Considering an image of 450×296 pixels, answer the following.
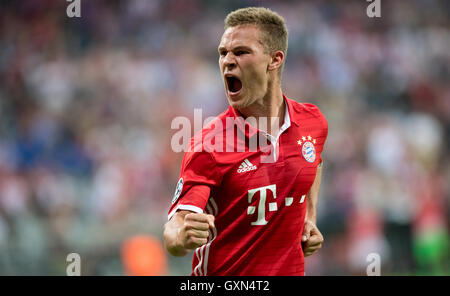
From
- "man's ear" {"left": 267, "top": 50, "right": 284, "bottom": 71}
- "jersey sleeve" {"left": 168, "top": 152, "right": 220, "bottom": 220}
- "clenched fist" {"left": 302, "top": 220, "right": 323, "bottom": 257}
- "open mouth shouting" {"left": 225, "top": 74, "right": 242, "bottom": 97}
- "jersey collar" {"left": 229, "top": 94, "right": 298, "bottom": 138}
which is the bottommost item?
"clenched fist" {"left": 302, "top": 220, "right": 323, "bottom": 257}

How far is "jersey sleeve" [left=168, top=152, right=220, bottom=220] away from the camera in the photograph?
326 centimetres

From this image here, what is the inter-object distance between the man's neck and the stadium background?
16.5ft

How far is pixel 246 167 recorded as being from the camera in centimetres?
353

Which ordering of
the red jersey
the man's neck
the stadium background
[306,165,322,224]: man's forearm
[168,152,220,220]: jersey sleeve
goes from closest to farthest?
1. [168,152,220,220]: jersey sleeve
2. the red jersey
3. the man's neck
4. [306,165,322,224]: man's forearm
5. the stadium background

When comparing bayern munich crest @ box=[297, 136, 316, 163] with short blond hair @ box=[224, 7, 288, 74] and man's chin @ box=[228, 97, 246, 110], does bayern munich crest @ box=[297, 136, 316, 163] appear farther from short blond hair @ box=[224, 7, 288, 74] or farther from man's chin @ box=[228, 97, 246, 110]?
short blond hair @ box=[224, 7, 288, 74]

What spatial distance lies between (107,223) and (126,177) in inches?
31.9

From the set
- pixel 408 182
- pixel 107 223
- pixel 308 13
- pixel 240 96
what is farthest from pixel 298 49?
pixel 240 96

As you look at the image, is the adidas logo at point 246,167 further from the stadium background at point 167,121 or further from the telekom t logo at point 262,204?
the stadium background at point 167,121

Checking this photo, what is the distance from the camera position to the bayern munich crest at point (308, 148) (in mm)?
3828

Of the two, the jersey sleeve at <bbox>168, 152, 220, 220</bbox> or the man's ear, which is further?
the man's ear

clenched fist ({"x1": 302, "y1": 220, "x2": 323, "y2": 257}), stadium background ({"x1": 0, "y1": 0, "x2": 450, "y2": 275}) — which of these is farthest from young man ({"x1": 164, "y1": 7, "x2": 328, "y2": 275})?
stadium background ({"x1": 0, "y1": 0, "x2": 450, "y2": 275})

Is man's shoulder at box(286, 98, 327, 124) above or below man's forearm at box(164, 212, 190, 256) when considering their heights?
above

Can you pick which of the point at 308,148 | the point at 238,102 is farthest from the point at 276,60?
the point at 308,148

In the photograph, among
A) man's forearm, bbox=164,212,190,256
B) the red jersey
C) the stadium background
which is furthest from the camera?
the stadium background
